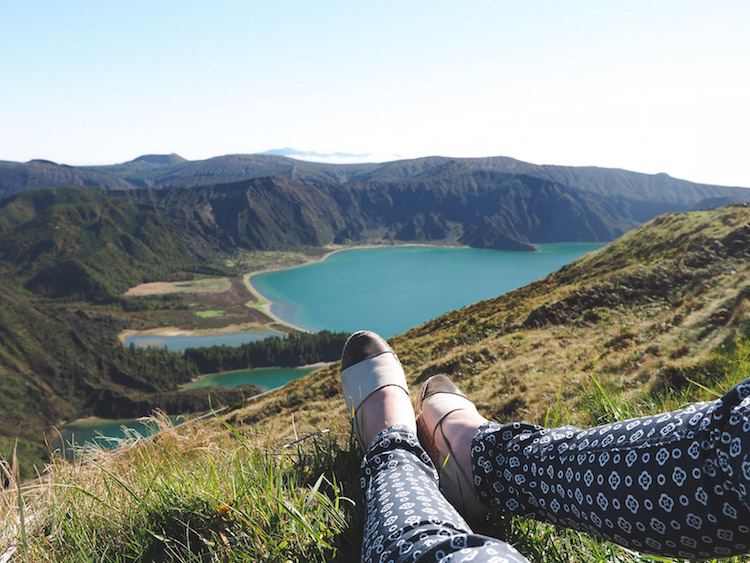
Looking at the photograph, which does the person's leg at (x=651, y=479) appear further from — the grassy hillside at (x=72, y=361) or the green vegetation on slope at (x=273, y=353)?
the green vegetation on slope at (x=273, y=353)

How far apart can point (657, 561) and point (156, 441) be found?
7.72ft

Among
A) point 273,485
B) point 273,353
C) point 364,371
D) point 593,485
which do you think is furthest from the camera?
point 273,353

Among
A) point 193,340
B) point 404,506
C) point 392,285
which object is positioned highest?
point 404,506

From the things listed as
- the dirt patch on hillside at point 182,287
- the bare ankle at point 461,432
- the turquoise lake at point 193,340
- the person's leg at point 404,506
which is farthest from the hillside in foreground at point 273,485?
the dirt patch on hillside at point 182,287

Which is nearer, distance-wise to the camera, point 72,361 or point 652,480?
point 652,480

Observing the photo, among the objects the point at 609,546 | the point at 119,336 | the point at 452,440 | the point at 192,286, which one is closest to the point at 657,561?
the point at 609,546

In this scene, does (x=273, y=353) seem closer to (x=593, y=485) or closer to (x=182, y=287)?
(x=593, y=485)

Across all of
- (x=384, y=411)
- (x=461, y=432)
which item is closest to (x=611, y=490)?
(x=461, y=432)

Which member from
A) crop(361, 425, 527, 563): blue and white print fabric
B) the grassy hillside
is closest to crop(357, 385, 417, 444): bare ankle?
crop(361, 425, 527, 563): blue and white print fabric

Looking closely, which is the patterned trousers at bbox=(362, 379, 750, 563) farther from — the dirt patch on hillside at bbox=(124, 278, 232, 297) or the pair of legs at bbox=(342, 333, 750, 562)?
the dirt patch on hillside at bbox=(124, 278, 232, 297)

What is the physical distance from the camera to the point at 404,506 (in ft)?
3.97

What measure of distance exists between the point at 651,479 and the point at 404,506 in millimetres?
641

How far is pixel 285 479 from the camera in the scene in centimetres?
174

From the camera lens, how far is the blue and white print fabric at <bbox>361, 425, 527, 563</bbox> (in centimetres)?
95
